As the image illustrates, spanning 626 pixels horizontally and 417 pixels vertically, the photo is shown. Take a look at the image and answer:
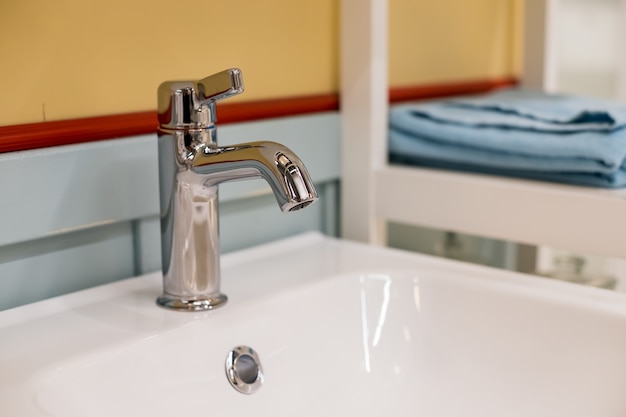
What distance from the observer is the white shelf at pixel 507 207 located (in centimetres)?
80

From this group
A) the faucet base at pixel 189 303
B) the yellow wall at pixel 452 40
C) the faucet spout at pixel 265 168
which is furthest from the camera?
the yellow wall at pixel 452 40

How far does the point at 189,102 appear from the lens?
688 mm

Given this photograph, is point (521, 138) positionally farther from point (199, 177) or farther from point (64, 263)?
point (64, 263)

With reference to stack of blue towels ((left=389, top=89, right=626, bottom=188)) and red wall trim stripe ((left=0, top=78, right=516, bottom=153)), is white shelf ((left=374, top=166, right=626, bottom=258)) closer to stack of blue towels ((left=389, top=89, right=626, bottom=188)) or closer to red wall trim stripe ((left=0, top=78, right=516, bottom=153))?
stack of blue towels ((left=389, top=89, right=626, bottom=188))

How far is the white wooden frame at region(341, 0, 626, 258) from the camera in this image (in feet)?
2.67

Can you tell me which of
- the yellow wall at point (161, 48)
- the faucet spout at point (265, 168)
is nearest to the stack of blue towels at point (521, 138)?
the yellow wall at point (161, 48)

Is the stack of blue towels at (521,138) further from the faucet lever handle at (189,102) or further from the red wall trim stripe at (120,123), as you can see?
the faucet lever handle at (189,102)

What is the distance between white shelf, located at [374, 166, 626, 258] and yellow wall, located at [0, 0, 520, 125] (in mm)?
163

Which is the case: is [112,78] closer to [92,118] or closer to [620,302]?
[92,118]

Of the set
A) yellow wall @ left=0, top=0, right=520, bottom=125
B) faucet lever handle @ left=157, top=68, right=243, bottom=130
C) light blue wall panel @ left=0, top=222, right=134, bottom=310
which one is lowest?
light blue wall panel @ left=0, top=222, right=134, bottom=310

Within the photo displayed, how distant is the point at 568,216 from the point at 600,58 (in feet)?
2.32

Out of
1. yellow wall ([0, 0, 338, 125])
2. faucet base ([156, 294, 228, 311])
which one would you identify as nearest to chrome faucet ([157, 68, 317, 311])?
faucet base ([156, 294, 228, 311])

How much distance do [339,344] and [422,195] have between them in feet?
0.76

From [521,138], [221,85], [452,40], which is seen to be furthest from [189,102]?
[452,40]
